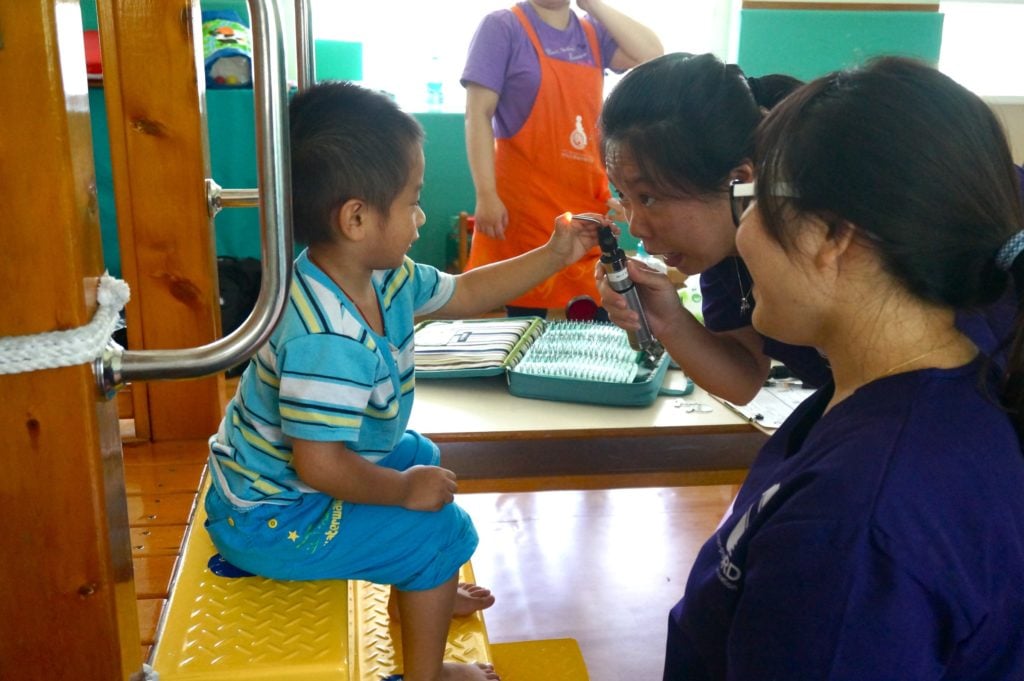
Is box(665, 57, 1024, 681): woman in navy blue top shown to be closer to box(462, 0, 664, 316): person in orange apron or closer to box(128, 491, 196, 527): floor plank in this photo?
box(128, 491, 196, 527): floor plank

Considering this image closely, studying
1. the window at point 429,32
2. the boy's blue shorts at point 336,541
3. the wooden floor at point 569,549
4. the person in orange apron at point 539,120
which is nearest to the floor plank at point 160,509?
the wooden floor at point 569,549

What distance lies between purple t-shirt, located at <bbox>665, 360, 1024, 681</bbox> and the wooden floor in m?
0.79

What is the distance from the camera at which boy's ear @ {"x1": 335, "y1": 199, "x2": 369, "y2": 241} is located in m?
1.12

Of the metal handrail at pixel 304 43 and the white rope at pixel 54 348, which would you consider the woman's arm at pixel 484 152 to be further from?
the white rope at pixel 54 348

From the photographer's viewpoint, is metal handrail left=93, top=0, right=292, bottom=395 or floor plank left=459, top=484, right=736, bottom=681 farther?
floor plank left=459, top=484, right=736, bottom=681

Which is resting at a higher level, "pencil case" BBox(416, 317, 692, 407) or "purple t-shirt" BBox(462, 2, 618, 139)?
"purple t-shirt" BBox(462, 2, 618, 139)

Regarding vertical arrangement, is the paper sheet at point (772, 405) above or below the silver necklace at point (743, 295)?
below

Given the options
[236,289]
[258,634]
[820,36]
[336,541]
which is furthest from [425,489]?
[820,36]

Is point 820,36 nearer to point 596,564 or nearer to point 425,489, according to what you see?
point 596,564

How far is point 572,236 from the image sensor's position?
1.39 m

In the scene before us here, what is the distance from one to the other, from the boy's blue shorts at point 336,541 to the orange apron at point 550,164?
1386 mm

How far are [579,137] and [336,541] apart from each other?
5.83 ft

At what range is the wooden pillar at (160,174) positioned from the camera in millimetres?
1428

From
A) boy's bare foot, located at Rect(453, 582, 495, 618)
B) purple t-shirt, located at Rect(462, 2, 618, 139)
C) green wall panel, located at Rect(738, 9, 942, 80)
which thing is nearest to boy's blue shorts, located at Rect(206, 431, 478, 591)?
boy's bare foot, located at Rect(453, 582, 495, 618)
